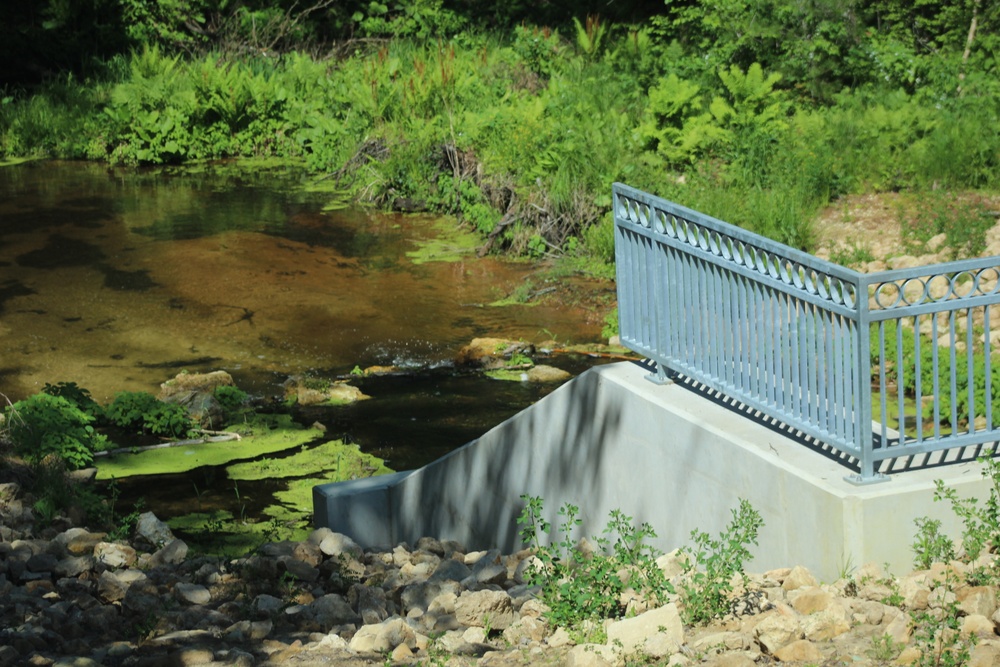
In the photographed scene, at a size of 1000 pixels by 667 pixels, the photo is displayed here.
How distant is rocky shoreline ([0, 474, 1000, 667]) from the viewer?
4301mm

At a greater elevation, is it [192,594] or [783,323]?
[783,323]

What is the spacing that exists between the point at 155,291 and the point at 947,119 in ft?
27.4

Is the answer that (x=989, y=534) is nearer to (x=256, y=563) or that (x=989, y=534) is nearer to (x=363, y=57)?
(x=256, y=563)

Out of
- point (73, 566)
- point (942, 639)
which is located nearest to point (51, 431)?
point (73, 566)

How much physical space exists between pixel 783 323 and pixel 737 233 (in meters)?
0.44

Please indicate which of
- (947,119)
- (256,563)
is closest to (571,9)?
(947,119)

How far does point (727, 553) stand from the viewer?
4.62 meters

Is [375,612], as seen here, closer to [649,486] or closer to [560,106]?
[649,486]

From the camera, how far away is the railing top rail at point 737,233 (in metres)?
4.84

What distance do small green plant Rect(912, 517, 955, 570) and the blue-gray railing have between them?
0.29 m

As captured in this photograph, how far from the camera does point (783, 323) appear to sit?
17.4 feet

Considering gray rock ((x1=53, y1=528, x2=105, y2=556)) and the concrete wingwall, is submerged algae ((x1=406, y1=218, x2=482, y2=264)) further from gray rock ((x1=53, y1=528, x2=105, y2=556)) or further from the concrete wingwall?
gray rock ((x1=53, y1=528, x2=105, y2=556))

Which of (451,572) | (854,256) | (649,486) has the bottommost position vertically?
(451,572)

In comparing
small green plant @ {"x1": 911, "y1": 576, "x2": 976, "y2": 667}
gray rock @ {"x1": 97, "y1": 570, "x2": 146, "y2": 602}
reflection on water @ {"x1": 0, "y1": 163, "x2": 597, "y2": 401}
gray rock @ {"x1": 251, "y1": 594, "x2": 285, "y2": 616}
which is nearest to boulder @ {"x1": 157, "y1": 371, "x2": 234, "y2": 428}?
reflection on water @ {"x1": 0, "y1": 163, "x2": 597, "y2": 401}
